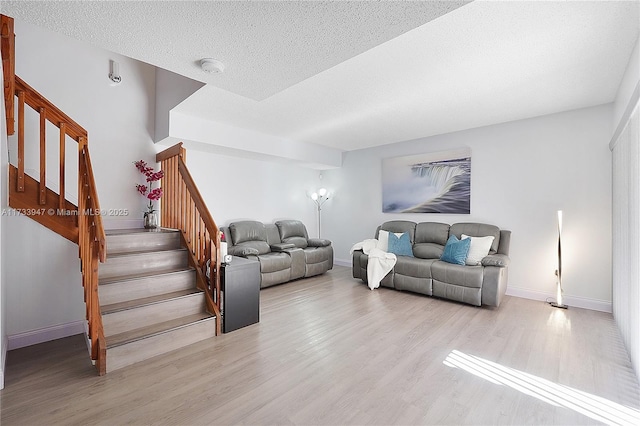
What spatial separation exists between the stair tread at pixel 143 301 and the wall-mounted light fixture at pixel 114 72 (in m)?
2.75

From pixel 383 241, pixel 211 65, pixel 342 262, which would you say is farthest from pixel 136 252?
pixel 342 262

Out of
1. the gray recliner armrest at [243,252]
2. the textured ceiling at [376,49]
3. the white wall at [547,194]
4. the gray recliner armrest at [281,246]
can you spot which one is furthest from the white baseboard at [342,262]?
the textured ceiling at [376,49]

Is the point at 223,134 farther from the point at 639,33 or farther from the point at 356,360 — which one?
the point at 639,33

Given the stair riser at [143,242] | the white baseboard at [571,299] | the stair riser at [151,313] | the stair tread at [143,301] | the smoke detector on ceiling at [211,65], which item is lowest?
the white baseboard at [571,299]

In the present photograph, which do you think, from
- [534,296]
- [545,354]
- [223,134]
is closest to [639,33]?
[545,354]

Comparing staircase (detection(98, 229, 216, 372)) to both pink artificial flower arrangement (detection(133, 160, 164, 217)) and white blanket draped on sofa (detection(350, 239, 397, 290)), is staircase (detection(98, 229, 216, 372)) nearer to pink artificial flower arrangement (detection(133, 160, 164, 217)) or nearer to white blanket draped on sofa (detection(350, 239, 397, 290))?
pink artificial flower arrangement (detection(133, 160, 164, 217))

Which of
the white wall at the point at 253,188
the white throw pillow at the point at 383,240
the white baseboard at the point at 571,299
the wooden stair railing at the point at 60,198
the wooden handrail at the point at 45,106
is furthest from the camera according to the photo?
the white throw pillow at the point at 383,240

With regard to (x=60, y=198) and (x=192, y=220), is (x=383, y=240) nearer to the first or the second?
(x=192, y=220)

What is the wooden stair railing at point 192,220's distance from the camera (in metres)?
2.96

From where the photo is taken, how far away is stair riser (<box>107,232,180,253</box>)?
10.0 ft

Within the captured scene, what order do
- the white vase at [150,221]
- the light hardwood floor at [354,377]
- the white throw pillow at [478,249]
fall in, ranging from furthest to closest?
the white throw pillow at [478,249] → the white vase at [150,221] → the light hardwood floor at [354,377]

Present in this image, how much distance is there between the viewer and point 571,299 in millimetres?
3740

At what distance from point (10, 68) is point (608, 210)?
20.0 ft

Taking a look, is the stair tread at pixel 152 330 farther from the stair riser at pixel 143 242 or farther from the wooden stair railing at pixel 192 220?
the stair riser at pixel 143 242
